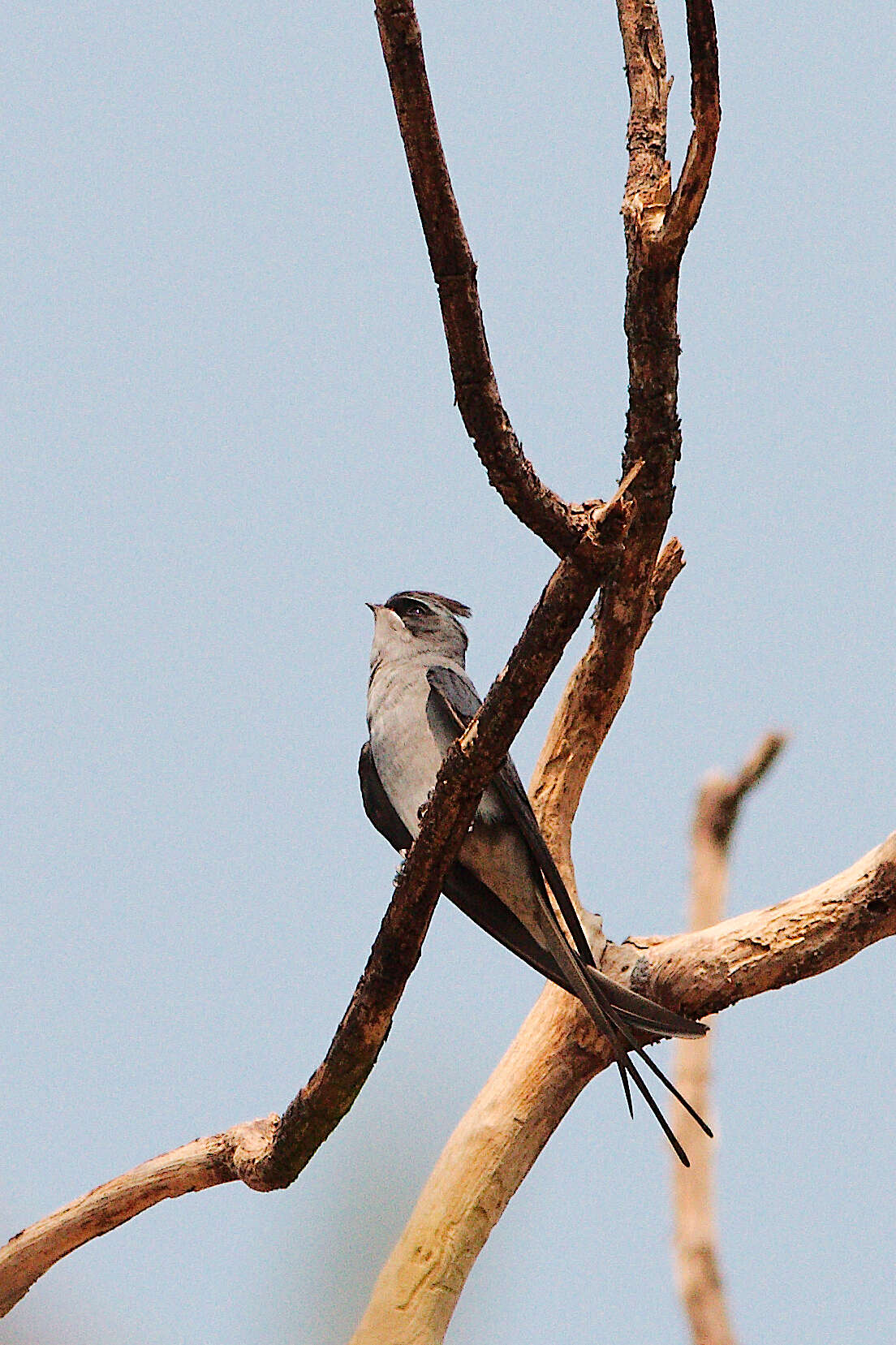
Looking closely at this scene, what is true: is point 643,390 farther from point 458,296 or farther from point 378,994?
point 378,994

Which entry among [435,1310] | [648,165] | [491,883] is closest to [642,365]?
[648,165]

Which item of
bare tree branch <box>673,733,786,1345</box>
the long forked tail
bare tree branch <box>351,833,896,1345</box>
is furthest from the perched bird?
bare tree branch <box>673,733,786,1345</box>

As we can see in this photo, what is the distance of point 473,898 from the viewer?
Answer: 348 cm

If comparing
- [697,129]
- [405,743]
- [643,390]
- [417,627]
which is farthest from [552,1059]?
[697,129]

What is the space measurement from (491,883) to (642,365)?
1422 millimetres

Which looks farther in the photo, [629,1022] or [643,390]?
[629,1022]

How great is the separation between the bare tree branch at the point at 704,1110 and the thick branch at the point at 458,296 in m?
2.38

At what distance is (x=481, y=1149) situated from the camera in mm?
3625

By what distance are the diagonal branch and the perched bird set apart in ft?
1.76

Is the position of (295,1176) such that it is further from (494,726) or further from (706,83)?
(706,83)

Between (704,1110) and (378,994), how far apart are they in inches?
88.9

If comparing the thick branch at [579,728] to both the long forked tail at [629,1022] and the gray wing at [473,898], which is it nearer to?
the gray wing at [473,898]

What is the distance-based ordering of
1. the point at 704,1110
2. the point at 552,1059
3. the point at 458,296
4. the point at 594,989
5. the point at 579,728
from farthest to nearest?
1. the point at 704,1110
2. the point at 579,728
3. the point at 552,1059
4. the point at 594,989
5. the point at 458,296

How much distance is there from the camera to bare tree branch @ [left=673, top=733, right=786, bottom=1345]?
4.10 metres
